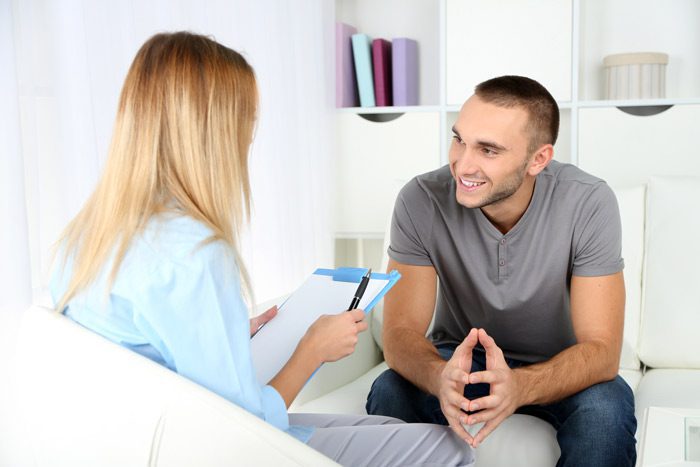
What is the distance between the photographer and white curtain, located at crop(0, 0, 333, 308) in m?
1.35

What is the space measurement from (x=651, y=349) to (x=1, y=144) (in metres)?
1.59

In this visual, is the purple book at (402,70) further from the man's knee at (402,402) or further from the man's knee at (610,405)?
the man's knee at (610,405)

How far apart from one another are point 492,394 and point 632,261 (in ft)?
2.84

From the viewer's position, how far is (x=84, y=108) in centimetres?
151

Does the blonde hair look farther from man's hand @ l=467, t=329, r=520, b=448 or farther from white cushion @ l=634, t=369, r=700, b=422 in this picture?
white cushion @ l=634, t=369, r=700, b=422

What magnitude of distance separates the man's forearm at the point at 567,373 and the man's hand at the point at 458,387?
127mm

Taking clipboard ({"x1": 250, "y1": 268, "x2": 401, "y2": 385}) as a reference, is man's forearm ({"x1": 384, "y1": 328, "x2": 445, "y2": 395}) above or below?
below

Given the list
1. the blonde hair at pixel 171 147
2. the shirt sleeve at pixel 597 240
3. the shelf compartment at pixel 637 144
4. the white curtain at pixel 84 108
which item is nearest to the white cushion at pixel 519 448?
the shirt sleeve at pixel 597 240

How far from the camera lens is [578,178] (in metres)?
1.66

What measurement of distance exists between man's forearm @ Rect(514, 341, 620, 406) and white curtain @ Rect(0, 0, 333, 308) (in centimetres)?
93

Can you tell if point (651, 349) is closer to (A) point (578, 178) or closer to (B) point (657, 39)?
(A) point (578, 178)

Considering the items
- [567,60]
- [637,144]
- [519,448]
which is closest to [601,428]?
[519,448]

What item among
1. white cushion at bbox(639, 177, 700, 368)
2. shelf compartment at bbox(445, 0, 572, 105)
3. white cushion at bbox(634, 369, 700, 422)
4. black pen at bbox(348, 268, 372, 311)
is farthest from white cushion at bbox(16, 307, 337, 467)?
shelf compartment at bbox(445, 0, 572, 105)

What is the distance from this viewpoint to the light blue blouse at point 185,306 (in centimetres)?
88
